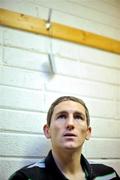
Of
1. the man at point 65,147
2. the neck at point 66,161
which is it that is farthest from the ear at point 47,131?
the neck at point 66,161

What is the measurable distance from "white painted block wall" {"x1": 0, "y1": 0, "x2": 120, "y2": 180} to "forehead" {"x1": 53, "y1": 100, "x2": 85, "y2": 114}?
252 mm

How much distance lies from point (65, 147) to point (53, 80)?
1.79 feet

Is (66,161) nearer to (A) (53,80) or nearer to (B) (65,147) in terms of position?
(B) (65,147)

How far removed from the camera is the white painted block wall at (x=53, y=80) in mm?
1741

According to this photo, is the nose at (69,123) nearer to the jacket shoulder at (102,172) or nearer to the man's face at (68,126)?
the man's face at (68,126)

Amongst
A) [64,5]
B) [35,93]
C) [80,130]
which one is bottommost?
[80,130]

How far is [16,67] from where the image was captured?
1.81m

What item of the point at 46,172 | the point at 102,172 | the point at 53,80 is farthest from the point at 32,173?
the point at 53,80

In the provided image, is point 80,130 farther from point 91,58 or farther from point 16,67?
point 91,58

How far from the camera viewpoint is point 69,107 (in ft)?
5.25

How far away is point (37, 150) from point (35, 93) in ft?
1.16

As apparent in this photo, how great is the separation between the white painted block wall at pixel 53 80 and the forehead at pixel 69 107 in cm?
25

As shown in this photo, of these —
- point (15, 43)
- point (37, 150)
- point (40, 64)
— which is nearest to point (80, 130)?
point (37, 150)

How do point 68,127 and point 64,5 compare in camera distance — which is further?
point 64,5
